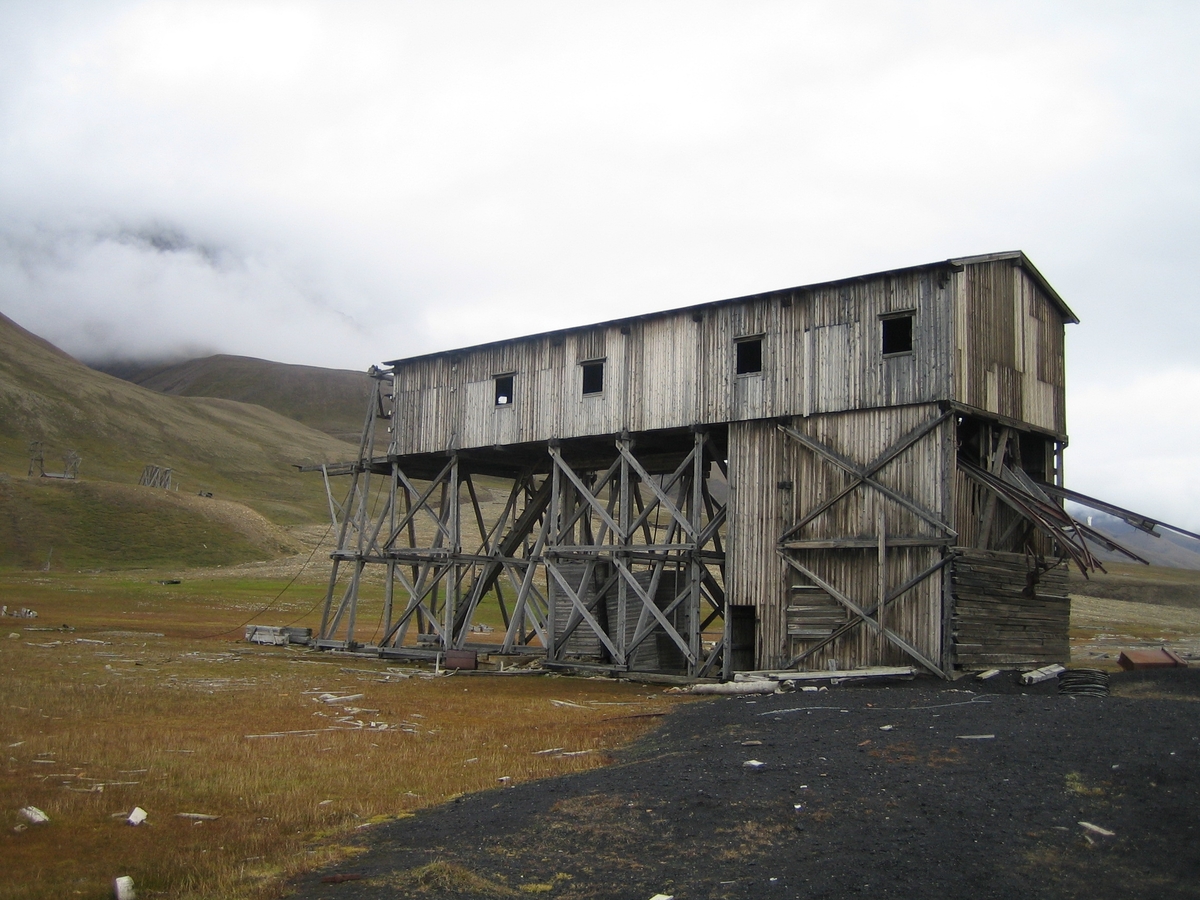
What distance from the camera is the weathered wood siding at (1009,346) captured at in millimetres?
23141

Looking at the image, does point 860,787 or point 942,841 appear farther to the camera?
point 860,787

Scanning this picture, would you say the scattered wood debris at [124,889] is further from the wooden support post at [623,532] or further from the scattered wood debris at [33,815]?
the wooden support post at [623,532]

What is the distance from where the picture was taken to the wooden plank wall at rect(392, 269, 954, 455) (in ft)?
76.9

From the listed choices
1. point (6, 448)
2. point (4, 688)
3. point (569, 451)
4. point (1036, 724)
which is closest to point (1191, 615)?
point (569, 451)

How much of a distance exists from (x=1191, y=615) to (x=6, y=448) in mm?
132878

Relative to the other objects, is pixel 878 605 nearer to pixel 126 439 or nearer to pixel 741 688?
pixel 741 688

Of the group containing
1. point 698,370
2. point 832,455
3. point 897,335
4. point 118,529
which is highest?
point 897,335

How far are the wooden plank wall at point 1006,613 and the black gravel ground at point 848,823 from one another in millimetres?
8313

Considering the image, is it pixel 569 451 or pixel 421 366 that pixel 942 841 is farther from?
pixel 421 366

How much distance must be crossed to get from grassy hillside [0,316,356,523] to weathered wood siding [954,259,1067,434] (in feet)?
401

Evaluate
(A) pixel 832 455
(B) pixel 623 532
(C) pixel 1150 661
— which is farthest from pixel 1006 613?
(B) pixel 623 532

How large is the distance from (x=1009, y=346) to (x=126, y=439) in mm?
157259

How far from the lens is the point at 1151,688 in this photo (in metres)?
19.4

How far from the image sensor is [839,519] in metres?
24.0
